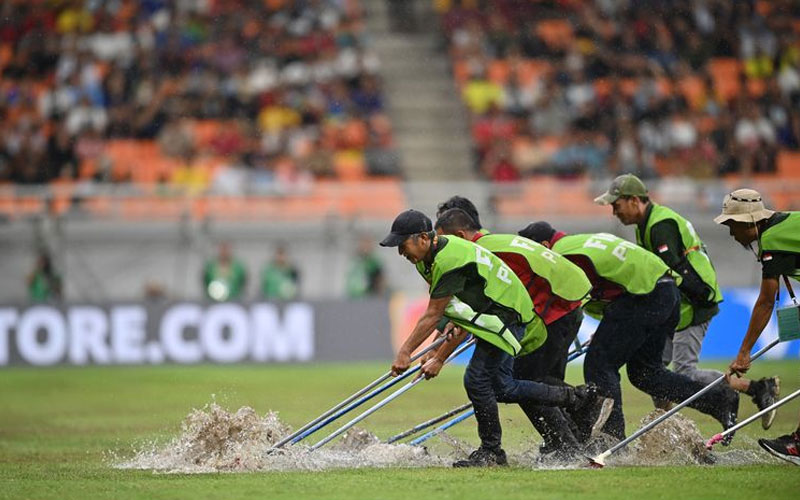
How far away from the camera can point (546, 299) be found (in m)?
11.9

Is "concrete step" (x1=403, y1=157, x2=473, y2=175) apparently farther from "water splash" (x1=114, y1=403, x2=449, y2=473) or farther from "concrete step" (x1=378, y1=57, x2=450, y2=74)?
"water splash" (x1=114, y1=403, x2=449, y2=473)

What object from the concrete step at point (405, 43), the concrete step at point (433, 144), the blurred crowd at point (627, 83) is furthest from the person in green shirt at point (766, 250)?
the concrete step at point (405, 43)

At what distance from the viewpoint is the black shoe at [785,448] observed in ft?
36.7

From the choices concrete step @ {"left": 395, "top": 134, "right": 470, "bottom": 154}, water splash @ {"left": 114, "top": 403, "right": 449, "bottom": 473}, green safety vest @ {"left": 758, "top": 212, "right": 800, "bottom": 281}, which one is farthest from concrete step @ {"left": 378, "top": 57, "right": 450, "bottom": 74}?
green safety vest @ {"left": 758, "top": 212, "right": 800, "bottom": 281}

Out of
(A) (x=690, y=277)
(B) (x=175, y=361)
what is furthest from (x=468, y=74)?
(A) (x=690, y=277)

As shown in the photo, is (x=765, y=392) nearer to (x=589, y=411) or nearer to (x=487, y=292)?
(x=589, y=411)

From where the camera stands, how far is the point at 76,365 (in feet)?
83.3

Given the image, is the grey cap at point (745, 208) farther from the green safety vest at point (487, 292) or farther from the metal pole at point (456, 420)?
the metal pole at point (456, 420)

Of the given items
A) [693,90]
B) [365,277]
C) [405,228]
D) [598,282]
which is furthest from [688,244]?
[693,90]

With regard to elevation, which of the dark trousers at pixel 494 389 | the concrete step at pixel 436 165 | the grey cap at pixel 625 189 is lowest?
the dark trousers at pixel 494 389

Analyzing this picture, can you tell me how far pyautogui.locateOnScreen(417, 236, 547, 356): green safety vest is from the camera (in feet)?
36.2

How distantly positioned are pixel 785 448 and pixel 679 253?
2.33 m

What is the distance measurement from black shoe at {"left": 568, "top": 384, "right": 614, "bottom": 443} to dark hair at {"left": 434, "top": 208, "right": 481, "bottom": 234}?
5.81 ft

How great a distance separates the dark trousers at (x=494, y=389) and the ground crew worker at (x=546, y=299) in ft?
0.62
